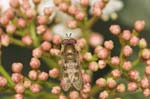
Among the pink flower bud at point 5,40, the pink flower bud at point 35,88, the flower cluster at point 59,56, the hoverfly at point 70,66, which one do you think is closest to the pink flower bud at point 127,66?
the flower cluster at point 59,56

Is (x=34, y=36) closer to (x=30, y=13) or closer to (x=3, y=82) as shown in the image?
(x=30, y=13)

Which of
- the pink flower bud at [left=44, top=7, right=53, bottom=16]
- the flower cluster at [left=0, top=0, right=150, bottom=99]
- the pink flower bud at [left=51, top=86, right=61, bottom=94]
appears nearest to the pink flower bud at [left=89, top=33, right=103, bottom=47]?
the flower cluster at [left=0, top=0, right=150, bottom=99]

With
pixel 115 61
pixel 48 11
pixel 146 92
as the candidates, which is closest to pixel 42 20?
pixel 48 11

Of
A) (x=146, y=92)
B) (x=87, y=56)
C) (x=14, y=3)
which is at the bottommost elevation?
(x=146, y=92)

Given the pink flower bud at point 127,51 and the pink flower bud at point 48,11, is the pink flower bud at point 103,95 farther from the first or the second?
the pink flower bud at point 48,11

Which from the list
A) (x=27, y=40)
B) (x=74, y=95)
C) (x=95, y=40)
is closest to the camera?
(x=74, y=95)

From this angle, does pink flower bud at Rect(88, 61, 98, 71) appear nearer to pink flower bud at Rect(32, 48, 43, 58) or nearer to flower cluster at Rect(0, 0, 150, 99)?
flower cluster at Rect(0, 0, 150, 99)

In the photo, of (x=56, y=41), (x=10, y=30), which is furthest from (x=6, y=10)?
(x=56, y=41)
